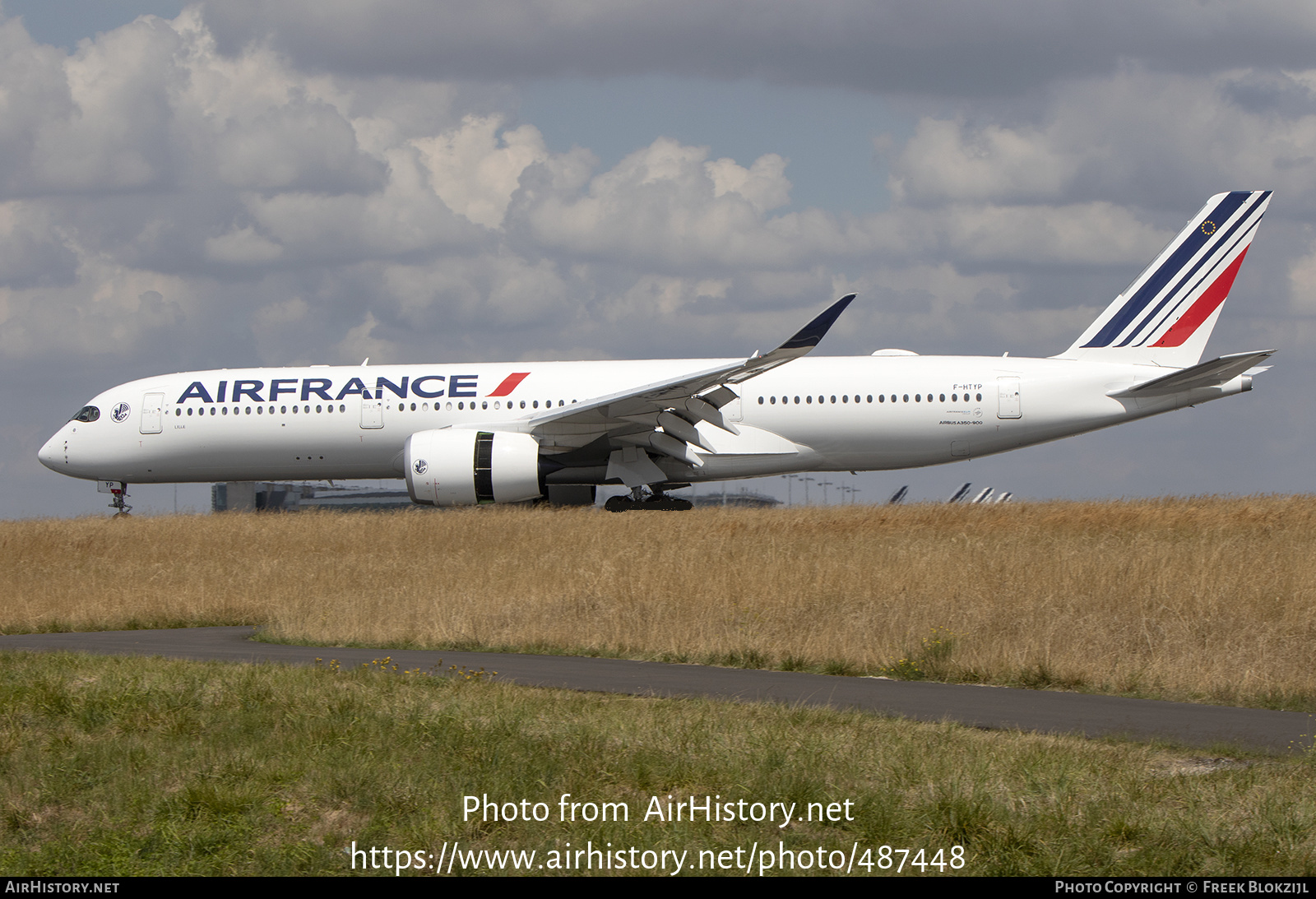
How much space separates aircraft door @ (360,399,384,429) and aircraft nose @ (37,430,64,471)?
7.26 metres

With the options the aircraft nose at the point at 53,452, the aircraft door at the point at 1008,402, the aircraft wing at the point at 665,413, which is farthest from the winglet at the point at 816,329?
the aircraft nose at the point at 53,452

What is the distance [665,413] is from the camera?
23422mm

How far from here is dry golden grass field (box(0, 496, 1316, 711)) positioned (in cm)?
Result: 1078

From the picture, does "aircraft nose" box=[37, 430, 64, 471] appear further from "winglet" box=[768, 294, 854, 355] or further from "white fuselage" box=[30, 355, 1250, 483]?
"winglet" box=[768, 294, 854, 355]

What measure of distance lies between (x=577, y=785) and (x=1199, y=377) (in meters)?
21.2

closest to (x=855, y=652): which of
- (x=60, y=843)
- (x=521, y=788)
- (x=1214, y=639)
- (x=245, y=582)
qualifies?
(x=1214, y=639)

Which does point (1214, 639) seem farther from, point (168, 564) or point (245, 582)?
point (168, 564)

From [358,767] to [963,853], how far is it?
10.6ft

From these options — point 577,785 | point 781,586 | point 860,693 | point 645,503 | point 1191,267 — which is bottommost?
point 860,693

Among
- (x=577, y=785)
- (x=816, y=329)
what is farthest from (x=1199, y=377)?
(x=577, y=785)

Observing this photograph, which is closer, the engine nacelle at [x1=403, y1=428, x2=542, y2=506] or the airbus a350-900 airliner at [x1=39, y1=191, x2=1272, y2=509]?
the engine nacelle at [x1=403, y1=428, x2=542, y2=506]

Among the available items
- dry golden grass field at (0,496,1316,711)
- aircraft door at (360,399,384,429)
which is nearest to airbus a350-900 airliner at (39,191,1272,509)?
aircraft door at (360,399,384,429)

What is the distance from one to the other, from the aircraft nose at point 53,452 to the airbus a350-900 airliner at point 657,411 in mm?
48

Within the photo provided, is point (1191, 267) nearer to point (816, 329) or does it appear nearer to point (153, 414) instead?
point (816, 329)
